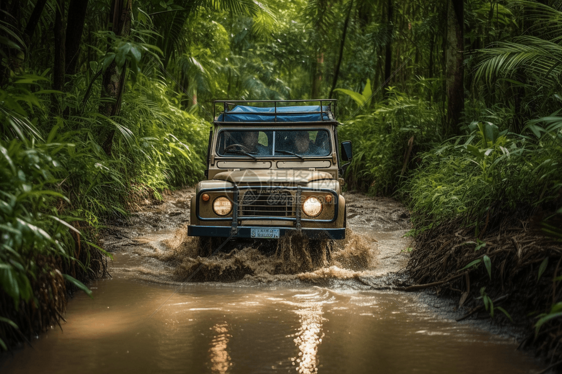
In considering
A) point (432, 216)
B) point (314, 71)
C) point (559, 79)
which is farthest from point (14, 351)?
point (314, 71)

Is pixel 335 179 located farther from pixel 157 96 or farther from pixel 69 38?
pixel 157 96

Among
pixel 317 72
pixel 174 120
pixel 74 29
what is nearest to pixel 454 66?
pixel 74 29

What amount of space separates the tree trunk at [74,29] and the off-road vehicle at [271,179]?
192 centimetres

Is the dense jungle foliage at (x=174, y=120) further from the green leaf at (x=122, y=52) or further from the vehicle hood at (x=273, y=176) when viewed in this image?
the vehicle hood at (x=273, y=176)

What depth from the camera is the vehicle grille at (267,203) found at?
17.7 feet

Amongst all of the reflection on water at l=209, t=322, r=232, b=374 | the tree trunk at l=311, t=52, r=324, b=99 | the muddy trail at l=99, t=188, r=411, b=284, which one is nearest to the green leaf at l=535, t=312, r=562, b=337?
the reflection on water at l=209, t=322, r=232, b=374

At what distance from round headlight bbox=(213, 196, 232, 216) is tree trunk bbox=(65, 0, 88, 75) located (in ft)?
8.99

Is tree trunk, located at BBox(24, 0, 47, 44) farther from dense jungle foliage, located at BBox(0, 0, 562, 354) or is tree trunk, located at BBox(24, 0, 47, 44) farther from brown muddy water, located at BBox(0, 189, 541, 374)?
brown muddy water, located at BBox(0, 189, 541, 374)

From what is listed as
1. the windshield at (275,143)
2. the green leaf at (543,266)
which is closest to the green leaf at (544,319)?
the green leaf at (543,266)

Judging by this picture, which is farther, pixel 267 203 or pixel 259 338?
pixel 267 203

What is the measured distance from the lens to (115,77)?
727 cm

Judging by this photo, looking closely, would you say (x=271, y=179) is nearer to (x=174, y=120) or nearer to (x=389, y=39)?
(x=174, y=120)

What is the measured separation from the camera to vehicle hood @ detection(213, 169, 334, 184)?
5.45 meters

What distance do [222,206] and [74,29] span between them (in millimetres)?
2862
